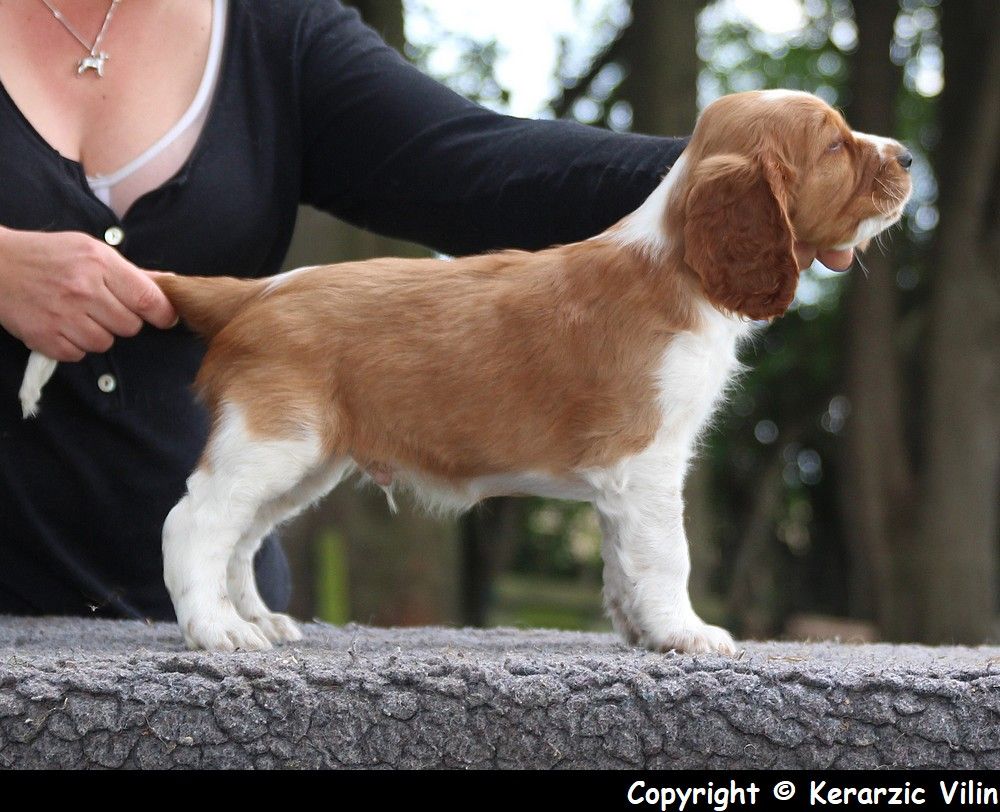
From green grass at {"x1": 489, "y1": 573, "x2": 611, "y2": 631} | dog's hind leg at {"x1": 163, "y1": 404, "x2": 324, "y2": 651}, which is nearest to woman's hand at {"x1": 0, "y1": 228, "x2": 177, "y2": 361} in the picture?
dog's hind leg at {"x1": 163, "y1": 404, "x2": 324, "y2": 651}

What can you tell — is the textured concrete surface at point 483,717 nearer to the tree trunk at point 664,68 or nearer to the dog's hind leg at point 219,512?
the dog's hind leg at point 219,512

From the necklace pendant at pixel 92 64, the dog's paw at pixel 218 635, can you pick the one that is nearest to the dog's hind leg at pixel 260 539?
the dog's paw at pixel 218 635

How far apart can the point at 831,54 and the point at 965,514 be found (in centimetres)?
633

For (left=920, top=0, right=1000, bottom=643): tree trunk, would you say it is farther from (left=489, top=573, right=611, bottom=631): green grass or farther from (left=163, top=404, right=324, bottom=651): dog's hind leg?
(left=163, top=404, right=324, bottom=651): dog's hind leg

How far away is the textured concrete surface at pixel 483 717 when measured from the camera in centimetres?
210

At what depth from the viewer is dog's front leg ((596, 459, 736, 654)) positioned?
2590 mm

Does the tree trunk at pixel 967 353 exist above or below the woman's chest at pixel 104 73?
below

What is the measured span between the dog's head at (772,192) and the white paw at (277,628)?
1185 millimetres

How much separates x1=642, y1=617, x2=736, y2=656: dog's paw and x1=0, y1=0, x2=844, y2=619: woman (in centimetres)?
97

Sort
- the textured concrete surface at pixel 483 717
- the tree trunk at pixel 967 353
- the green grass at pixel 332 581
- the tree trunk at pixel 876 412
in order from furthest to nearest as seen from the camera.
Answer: the tree trunk at pixel 876 412, the tree trunk at pixel 967 353, the green grass at pixel 332 581, the textured concrete surface at pixel 483 717

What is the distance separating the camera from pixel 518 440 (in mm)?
2590

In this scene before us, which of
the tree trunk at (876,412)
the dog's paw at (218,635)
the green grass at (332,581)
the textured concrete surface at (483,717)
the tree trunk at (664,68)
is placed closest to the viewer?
the textured concrete surface at (483,717)

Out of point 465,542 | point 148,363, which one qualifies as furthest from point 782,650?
point 465,542

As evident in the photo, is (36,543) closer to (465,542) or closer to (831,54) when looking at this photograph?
(465,542)
